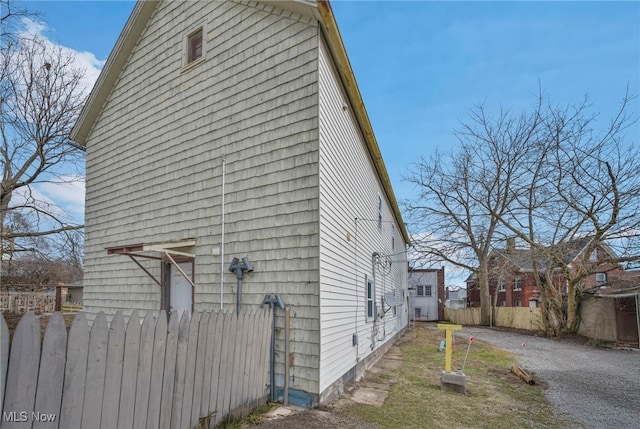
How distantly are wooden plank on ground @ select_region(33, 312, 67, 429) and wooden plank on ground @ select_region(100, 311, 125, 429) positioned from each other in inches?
13.9

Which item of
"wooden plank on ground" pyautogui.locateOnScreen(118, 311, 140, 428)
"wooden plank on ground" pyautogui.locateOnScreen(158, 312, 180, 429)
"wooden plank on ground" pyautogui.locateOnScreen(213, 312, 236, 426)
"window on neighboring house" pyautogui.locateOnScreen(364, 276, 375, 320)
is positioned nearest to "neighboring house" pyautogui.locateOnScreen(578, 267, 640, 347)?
"window on neighboring house" pyautogui.locateOnScreen(364, 276, 375, 320)

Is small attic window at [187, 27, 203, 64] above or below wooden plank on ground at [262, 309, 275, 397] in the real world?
above

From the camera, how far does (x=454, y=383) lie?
21.6 ft

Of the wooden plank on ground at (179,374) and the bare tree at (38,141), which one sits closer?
the wooden plank on ground at (179,374)

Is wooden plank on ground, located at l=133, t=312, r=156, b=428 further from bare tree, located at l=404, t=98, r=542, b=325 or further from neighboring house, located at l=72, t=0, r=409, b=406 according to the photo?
bare tree, located at l=404, t=98, r=542, b=325

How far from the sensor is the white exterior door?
23.4 ft

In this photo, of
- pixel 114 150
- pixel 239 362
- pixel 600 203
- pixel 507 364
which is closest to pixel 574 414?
pixel 507 364

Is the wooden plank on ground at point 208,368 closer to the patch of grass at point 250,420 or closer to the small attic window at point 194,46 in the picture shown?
the patch of grass at point 250,420

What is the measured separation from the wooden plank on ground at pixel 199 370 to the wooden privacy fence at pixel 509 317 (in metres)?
19.8

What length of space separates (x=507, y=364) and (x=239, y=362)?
792 cm

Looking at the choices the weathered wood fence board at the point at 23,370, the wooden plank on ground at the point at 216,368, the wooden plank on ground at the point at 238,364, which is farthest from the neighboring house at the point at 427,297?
the weathered wood fence board at the point at 23,370

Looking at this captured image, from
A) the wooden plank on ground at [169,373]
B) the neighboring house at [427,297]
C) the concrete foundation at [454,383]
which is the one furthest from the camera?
the neighboring house at [427,297]

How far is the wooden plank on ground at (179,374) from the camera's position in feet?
11.7

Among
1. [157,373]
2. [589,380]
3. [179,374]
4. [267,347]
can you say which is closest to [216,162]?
[267,347]
